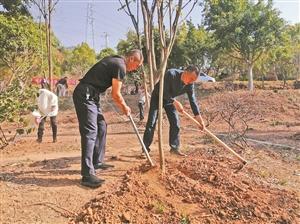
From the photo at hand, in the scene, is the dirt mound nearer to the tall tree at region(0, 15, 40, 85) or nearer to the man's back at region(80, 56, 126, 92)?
the man's back at region(80, 56, 126, 92)

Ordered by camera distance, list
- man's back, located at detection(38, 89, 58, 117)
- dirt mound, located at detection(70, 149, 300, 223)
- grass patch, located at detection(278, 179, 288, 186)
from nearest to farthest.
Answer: dirt mound, located at detection(70, 149, 300, 223) < grass patch, located at detection(278, 179, 288, 186) < man's back, located at detection(38, 89, 58, 117)

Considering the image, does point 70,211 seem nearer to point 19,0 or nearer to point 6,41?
point 6,41

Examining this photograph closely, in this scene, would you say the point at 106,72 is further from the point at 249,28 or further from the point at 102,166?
the point at 249,28

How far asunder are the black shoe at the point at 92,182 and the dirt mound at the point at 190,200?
0.22 m

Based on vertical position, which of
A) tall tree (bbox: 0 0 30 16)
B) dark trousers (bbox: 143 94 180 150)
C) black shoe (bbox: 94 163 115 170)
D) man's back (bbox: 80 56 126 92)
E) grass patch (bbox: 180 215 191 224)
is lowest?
grass patch (bbox: 180 215 191 224)

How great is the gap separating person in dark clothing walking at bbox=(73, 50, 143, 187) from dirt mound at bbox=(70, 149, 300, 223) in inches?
16.4

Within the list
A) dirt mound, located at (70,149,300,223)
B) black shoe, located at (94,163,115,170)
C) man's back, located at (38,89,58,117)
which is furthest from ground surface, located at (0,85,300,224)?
man's back, located at (38,89,58,117)

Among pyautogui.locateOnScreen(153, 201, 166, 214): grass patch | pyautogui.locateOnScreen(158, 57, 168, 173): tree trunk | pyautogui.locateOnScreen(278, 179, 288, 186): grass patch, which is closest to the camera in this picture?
pyautogui.locateOnScreen(153, 201, 166, 214): grass patch

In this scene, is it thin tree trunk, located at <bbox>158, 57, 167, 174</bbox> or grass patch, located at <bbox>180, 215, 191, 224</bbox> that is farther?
thin tree trunk, located at <bbox>158, 57, 167, 174</bbox>

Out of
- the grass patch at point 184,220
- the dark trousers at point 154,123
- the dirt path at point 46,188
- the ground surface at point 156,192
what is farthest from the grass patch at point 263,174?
the grass patch at point 184,220

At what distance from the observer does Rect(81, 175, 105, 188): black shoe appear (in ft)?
14.5

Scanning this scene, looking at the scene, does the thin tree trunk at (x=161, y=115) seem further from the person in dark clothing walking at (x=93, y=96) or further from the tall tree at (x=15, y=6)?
the tall tree at (x=15, y=6)

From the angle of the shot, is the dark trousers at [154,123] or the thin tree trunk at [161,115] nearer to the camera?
the thin tree trunk at [161,115]

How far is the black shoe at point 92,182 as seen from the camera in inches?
174
